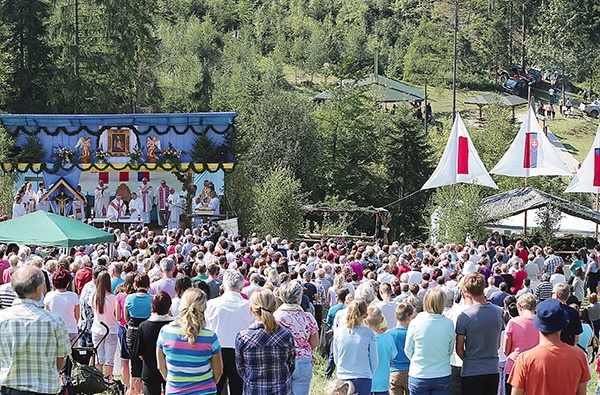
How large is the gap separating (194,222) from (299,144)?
18.3 m

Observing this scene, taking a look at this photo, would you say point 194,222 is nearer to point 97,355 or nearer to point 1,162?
point 1,162

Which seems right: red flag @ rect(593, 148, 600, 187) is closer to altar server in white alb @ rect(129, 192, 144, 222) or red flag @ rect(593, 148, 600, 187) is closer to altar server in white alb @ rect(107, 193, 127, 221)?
altar server in white alb @ rect(129, 192, 144, 222)

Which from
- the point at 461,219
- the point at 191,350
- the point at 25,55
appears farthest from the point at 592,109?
the point at 191,350

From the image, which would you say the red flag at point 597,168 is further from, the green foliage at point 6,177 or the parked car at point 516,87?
the parked car at point 516,87

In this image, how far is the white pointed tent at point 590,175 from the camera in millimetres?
31125

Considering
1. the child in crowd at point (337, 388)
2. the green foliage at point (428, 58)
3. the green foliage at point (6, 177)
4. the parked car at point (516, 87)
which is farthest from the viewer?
the green foliage at point (428, 58)

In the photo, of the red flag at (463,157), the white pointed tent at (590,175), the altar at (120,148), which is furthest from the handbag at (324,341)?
the white pointed tent at (590,175)

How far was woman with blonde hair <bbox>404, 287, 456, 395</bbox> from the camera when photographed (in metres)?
7.60

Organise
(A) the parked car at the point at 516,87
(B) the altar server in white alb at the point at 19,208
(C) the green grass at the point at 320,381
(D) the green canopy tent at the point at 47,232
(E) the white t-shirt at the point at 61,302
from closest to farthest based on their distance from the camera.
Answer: (E) the white t-shirt at the point at 61,302
(C) the green grass at the point at 320,381
(D) the green canopy tent at the point at 47,232
(B) the altar server in white alb at the point at 19,208
(A) the parked car at the point at 516,87

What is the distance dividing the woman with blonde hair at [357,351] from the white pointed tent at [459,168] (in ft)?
81.4

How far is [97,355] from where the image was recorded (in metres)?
10.3

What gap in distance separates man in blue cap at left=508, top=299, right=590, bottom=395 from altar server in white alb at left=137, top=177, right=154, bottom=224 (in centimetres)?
2344

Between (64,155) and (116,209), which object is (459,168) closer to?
(116,209)

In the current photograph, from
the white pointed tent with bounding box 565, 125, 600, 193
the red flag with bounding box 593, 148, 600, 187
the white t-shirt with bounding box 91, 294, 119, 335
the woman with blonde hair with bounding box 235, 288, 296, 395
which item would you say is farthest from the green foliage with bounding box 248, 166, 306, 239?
the woman with blonde hair with bounding box 235, 288, 296, 395
